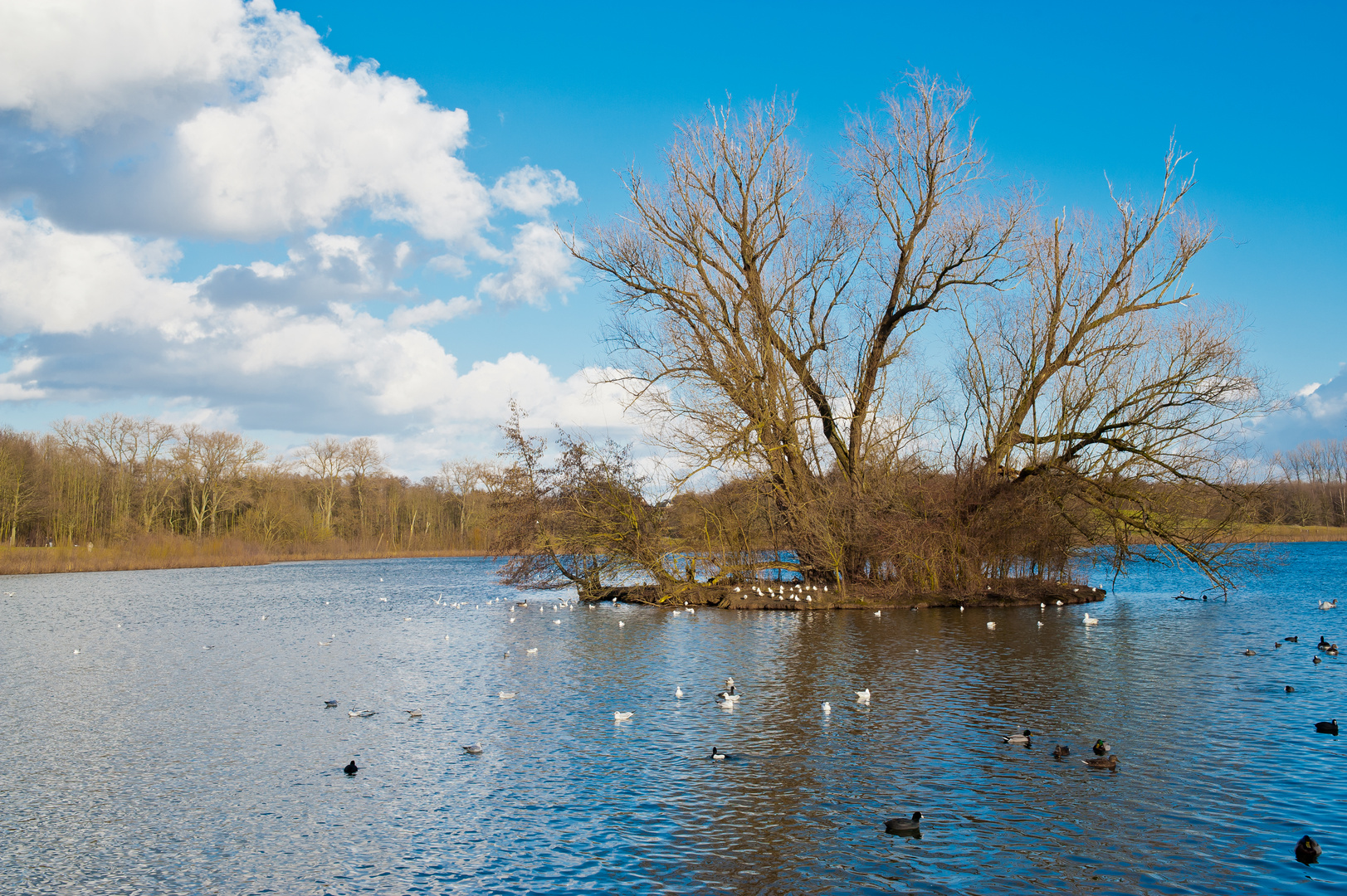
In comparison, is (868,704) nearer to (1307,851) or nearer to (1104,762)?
(1104,762)

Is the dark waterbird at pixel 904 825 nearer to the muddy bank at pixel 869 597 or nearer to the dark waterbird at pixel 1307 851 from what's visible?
the dark waterbird at pixel 1307 851

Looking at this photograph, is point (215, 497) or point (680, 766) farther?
point (215, 497)

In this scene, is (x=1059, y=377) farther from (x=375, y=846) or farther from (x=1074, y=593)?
(x=375, y=846)

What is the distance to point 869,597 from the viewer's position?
26.7 m

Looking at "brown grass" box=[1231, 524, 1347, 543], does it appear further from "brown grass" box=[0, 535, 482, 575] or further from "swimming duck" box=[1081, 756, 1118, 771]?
"brown grass" box=[0, 535, 482, 575]

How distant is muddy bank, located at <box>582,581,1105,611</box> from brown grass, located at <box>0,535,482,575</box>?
144 ft

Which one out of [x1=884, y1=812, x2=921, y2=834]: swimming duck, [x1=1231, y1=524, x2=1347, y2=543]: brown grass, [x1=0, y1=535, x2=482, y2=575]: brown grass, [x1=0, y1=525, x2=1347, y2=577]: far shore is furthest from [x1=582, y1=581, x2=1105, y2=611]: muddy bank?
[x1=1231, y1=524, x2=1347, y2=543]: brown grass

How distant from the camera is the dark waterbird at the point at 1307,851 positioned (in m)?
6.57

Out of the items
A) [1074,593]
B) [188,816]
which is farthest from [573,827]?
[1074,593]

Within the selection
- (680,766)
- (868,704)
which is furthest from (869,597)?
(680,766)

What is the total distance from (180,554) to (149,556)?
5.84ft

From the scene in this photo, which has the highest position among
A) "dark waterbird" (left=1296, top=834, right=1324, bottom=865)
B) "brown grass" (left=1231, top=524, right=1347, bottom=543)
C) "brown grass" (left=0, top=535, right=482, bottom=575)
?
"brown grass" (left=1231, top=524, right=1347, bottom=543)

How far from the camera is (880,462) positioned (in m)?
27.3

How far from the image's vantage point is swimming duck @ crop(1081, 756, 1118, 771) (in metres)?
9.02
